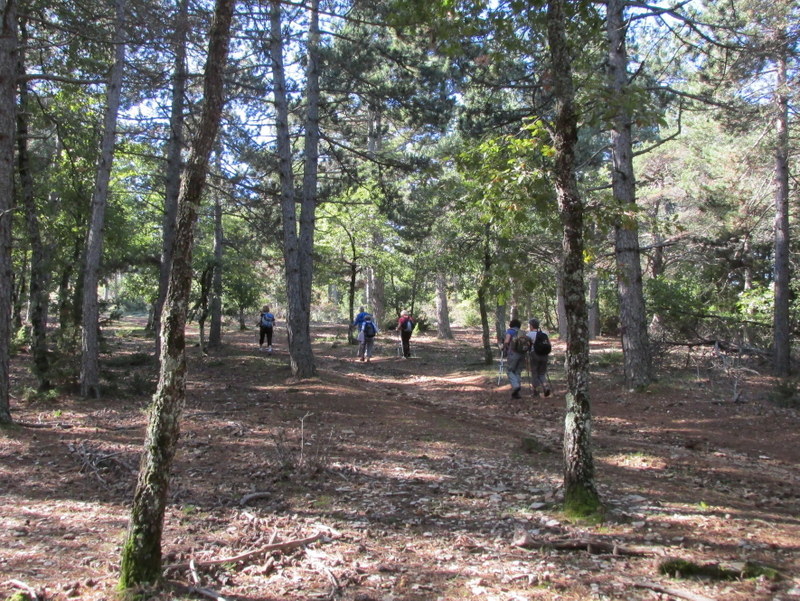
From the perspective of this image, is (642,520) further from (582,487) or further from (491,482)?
(491,482)

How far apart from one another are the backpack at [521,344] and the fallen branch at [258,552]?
309 inches

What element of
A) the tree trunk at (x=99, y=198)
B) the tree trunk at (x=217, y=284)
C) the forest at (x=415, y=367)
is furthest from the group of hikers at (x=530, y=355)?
the tree trunk at (x=217, y=284)

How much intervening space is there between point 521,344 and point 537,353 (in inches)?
15.5

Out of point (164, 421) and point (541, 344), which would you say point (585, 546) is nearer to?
point (164, 421)

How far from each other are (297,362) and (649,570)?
970 centimetres

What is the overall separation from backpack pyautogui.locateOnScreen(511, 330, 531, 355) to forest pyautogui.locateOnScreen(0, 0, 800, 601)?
1093 millimetres

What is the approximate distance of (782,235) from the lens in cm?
1527

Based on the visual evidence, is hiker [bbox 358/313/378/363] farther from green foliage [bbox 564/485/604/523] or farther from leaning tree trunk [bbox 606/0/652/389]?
green foliage [bbox 564/485/604/523]

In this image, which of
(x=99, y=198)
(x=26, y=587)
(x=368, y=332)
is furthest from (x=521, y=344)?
(x=26, y=587)

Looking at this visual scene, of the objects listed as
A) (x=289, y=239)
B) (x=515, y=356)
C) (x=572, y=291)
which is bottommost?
Answer: (x=515, y=356)

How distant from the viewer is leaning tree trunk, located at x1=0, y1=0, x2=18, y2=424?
26.1ft

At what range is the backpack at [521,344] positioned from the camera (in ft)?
39.4

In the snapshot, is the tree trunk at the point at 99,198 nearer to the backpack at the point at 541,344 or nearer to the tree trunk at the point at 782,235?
the backpack at the point at 541,344

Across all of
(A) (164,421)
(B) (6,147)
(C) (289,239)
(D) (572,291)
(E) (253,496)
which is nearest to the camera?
(A) (164,421)
